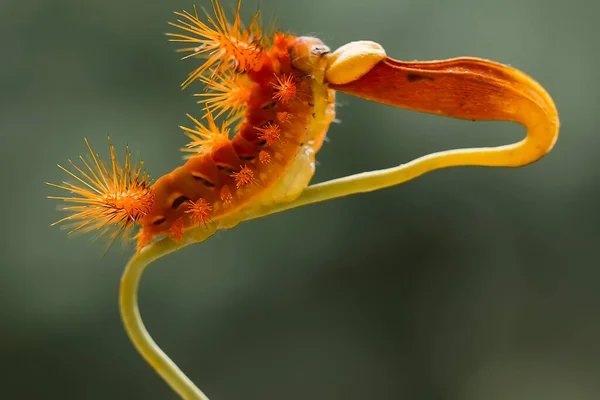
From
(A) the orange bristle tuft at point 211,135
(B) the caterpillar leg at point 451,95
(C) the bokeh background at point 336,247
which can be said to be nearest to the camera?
(B) the caterpillar leg at point 451,95

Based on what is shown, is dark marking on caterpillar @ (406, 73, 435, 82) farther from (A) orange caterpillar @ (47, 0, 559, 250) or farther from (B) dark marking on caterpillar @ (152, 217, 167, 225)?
(B) dark marking on caterpillar @ (152, 217, 167, 225)

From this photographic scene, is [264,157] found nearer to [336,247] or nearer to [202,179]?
[202,179]

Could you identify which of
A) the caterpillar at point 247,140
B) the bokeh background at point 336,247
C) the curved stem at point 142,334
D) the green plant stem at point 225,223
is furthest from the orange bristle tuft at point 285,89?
the bokeh background at point 336,247

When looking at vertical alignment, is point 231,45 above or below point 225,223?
above

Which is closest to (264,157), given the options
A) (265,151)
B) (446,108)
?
(265,151)

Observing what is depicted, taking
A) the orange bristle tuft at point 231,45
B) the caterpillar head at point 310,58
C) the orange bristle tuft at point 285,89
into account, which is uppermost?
the orange bristle tuft at point 231,45

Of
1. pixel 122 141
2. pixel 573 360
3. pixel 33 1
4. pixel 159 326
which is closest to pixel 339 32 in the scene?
pixel 122 141

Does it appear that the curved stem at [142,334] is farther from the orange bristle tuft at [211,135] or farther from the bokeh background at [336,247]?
the bokeh background at [336,247]
